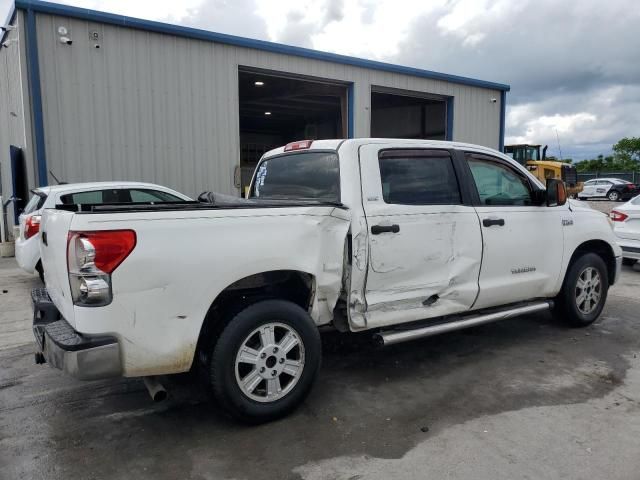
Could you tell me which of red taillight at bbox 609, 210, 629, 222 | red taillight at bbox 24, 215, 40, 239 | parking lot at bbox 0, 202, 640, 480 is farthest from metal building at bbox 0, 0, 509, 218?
red taillight at bbox 609, 210, 629, 222

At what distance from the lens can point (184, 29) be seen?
1123 centimetres

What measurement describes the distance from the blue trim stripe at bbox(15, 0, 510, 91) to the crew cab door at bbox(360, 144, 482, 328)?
890cm

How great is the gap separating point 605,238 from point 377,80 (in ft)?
32.8

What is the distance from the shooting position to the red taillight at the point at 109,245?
268 centimetres

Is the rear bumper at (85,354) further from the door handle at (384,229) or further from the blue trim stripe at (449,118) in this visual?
the blue trim stripe at (449,118)

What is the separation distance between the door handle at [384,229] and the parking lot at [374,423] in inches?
47.9

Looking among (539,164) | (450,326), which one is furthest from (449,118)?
(450,326)

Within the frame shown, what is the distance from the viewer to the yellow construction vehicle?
76.3 feet

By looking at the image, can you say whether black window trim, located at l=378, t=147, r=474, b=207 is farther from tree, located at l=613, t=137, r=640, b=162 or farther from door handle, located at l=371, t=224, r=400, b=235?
tree, located at l=613, t=137, r=640, b=162

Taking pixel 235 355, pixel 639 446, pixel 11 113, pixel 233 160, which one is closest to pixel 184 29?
pixel 233 160

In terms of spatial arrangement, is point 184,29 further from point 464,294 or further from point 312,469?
point 312,469

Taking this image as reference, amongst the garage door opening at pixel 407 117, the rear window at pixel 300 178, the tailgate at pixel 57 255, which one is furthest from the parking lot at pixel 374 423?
the garage door opening at pixel 407 117

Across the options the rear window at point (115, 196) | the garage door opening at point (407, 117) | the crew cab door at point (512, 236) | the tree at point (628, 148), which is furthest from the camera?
the tree at point (628, 148)

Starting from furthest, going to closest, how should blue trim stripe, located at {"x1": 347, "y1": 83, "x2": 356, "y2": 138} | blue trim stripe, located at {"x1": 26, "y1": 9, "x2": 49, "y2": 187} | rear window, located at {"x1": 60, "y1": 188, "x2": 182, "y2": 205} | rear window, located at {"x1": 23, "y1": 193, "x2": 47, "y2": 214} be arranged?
blue trim stripe, located at {"x1": 347, "y1": 83, "x2": 356, "y2": 138}, blue trim stripe, located at {"x1": 26, "y1": 9, "x2": 49, "y2": 187}, rear window, located at {"x1": 60, "y1": 188, "x2": 182, "y2": 205}, rear window, located at {"x1": 23, "y1": 193, "x2": 47, "y2": 214}
